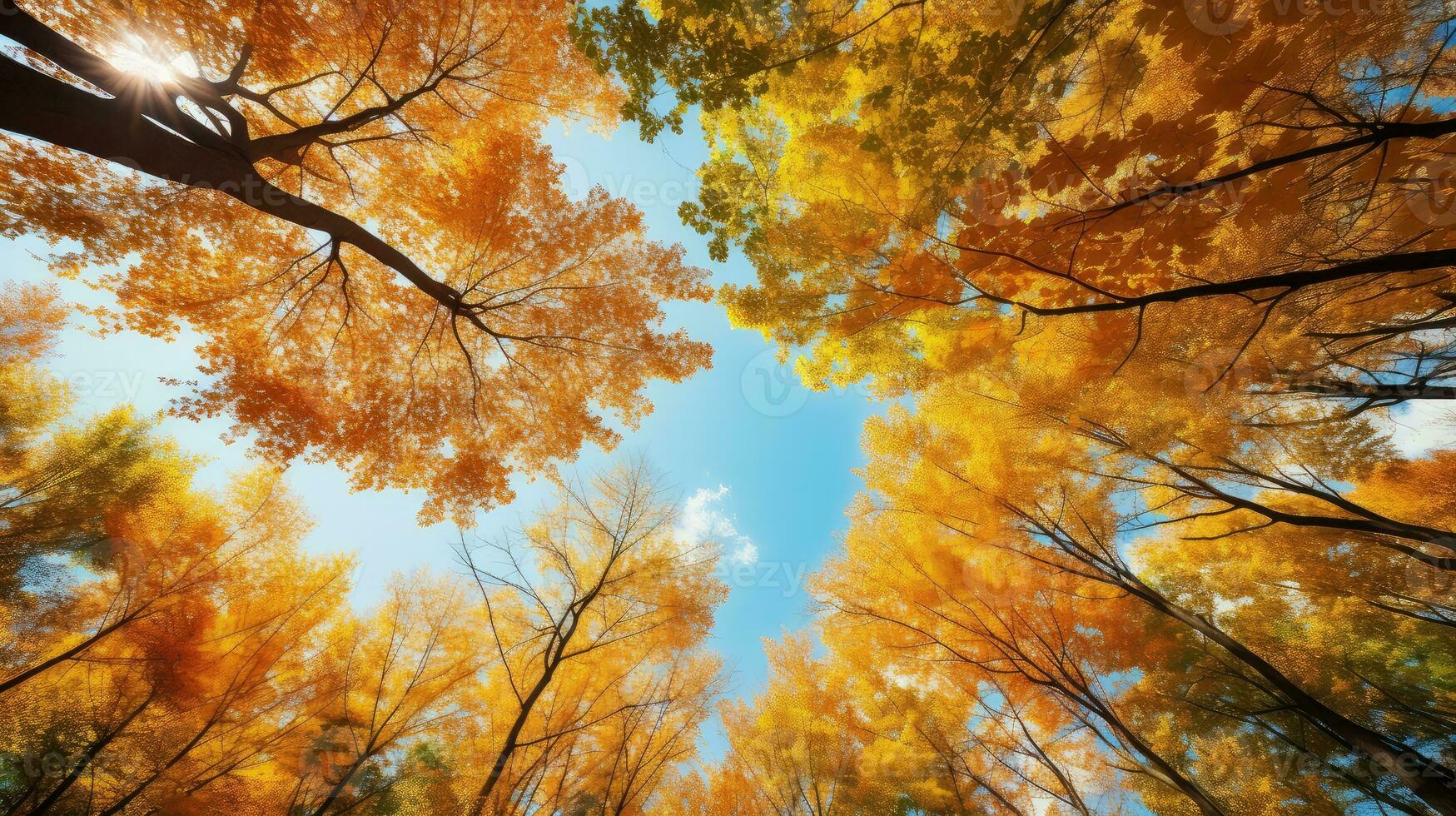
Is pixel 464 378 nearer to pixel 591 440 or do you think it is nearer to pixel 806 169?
pixel 591 440

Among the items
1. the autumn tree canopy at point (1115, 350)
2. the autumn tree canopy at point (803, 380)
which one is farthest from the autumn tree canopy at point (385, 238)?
the autumn tree canopy at point (1115, 350)

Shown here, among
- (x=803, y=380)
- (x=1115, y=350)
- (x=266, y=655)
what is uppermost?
(x=803, y=380)

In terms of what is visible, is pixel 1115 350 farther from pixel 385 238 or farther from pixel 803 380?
pixel 385 238

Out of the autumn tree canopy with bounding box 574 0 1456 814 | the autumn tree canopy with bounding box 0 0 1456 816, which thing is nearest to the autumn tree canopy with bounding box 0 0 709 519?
the autumn tree canopy with bounding box 0 0 1456 816

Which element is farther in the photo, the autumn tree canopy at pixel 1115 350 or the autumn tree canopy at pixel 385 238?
the autumn tree canopy at pixel 385 238

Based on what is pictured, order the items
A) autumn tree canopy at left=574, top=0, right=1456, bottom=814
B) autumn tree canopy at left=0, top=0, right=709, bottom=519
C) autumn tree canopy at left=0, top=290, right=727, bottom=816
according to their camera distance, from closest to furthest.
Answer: autumn tree canopy at left=574, top=0, right=1456, bottom=814 < autumn tree canopy at left=0, top=0, right=709, bottom=519 < autumn tree canopy at left=0, top=290, right=727, bottom=816

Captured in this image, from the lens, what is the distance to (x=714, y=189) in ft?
16.7

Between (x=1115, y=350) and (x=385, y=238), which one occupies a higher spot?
(x=385, y=238)

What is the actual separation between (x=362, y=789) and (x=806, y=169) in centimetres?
1280

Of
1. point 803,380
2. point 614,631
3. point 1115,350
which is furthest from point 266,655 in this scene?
point 1115,350

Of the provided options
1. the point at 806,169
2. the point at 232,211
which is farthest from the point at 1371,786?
the point at 232,211

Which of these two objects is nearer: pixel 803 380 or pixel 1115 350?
pixel 1115 350

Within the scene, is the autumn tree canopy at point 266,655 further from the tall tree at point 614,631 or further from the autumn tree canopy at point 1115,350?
the autumn tree canopy at point 1115,350

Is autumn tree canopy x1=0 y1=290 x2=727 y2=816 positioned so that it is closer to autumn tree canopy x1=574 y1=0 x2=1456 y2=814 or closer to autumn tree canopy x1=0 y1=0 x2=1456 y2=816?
autumn tree canopy x1=0 y1=0 x2=1456 y2=816
